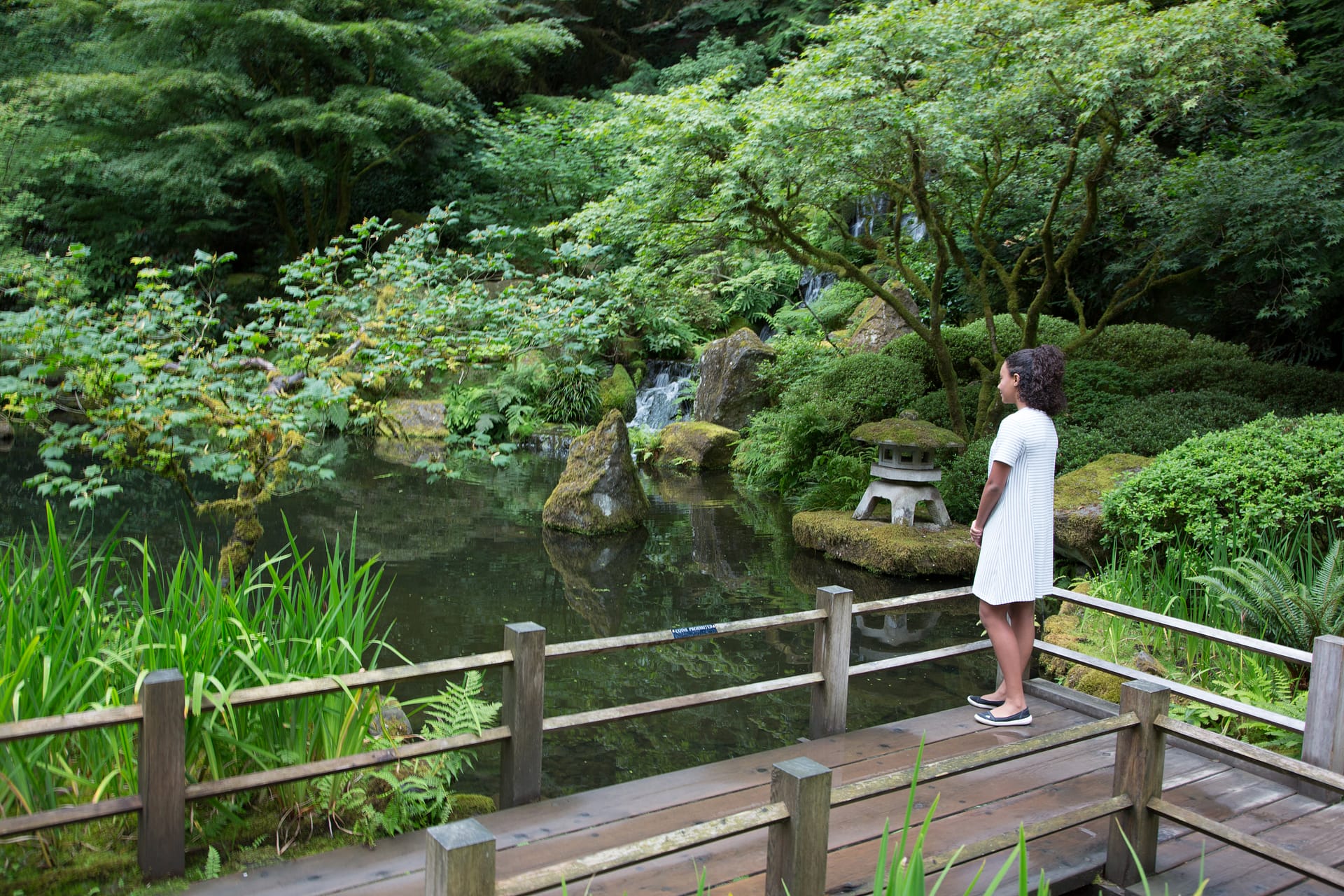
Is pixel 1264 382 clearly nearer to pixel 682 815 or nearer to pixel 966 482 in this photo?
pixel 966 482

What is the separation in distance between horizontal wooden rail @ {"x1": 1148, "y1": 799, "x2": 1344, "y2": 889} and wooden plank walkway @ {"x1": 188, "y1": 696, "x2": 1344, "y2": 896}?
0.15m

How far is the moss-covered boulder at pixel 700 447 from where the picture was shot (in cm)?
1359

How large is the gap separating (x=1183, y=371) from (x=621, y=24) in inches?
709

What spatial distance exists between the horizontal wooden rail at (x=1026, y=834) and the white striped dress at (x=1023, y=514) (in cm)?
106

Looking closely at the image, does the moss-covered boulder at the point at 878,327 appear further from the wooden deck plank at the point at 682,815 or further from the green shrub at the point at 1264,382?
the wooden deck plank at the point at 682,815

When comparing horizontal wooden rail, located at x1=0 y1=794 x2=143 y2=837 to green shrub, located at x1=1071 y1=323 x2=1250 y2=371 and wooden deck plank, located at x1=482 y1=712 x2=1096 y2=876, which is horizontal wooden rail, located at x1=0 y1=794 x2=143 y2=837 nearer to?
wooden deck plank, located at x1=482 y1=712 x2=1096 y2=876

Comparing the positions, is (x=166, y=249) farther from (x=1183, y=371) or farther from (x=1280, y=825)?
(x=1280, y=825)

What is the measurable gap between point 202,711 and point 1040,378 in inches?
118

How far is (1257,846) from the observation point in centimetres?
247

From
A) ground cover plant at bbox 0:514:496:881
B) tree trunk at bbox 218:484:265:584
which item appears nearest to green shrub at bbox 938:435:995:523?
tree trunk at bbox 218:484:265:584

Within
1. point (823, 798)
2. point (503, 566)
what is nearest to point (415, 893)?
point (823, 798)

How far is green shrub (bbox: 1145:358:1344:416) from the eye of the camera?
880 cm

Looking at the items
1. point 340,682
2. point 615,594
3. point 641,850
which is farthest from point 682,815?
point 615,594

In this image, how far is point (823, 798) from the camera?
6.57ft
